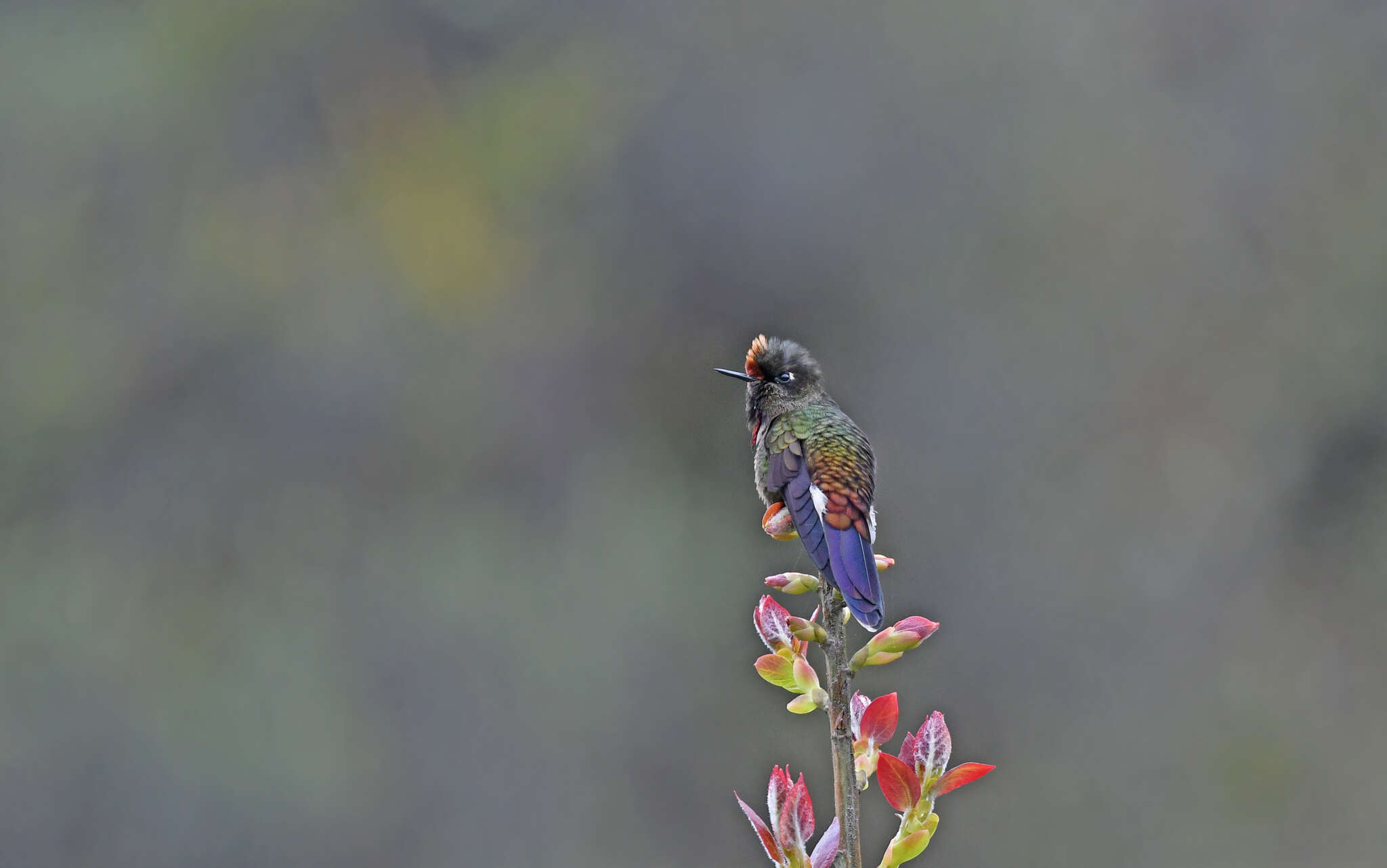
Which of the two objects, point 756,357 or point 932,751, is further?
point 756,357

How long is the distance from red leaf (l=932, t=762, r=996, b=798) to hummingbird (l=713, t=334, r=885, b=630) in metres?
0.13

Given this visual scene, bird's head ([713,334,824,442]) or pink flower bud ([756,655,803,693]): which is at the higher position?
bird's head ([713,334,824,442])

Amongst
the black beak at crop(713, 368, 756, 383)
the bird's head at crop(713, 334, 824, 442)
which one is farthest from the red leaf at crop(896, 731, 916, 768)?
the bird's head at crop(713, 334, 824, 442)

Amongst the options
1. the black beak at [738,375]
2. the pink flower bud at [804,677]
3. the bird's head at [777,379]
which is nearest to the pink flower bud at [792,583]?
the pink flower bud at [804,677]

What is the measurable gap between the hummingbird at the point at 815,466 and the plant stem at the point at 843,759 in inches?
5.3

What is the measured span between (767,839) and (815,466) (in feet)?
1.54

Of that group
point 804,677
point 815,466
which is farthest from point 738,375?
point 804,677

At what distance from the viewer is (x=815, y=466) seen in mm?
1322

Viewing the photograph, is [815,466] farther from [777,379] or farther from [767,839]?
[767,839]

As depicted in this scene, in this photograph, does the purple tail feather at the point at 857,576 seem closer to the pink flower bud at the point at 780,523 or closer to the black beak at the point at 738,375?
the pink flower bud at the point at 780,523

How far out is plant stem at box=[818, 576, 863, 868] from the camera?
2.77 feet

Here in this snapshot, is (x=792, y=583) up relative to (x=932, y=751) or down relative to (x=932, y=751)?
up

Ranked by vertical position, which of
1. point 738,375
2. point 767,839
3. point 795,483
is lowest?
point 767,839

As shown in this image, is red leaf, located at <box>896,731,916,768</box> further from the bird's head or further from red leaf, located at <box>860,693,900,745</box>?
the bird's head
